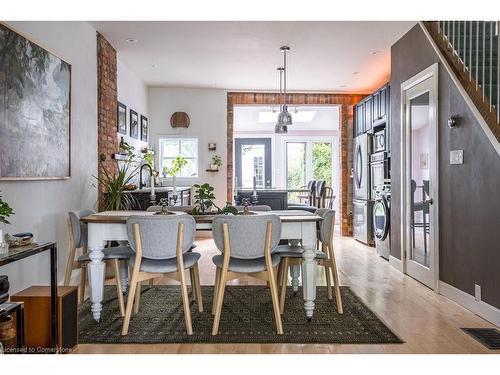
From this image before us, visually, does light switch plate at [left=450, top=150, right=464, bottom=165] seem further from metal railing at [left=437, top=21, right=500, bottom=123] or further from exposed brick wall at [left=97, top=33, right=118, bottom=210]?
exposed brick wall at [left=97, top=33, right=118, bottom=210]

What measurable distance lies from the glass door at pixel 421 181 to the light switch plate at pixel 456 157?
13.1 inches

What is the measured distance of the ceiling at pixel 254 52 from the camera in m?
5.00

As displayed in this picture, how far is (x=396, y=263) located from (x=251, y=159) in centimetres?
673

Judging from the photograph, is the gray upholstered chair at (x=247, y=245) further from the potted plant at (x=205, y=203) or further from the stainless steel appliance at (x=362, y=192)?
Result: the stainless steel appliance at (x=362, y=192)

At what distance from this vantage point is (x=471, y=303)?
3574 mm

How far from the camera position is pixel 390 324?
3.22 m

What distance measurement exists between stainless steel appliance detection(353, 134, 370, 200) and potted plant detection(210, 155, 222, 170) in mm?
2495

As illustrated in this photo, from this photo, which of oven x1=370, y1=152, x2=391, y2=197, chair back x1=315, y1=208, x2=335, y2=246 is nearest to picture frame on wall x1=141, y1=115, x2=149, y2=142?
oven x1=370, y1=152, x2=391, y2=197

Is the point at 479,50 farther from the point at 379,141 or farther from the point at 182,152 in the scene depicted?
the point at 182,152

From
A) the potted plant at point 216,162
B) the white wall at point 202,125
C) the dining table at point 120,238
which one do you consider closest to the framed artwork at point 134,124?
the white wall at point 202,125

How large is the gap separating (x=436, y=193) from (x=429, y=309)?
1.17 meters

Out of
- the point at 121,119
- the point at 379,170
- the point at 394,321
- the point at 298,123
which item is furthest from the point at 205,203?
the point at 298,123

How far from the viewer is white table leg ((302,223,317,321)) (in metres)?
3.17
